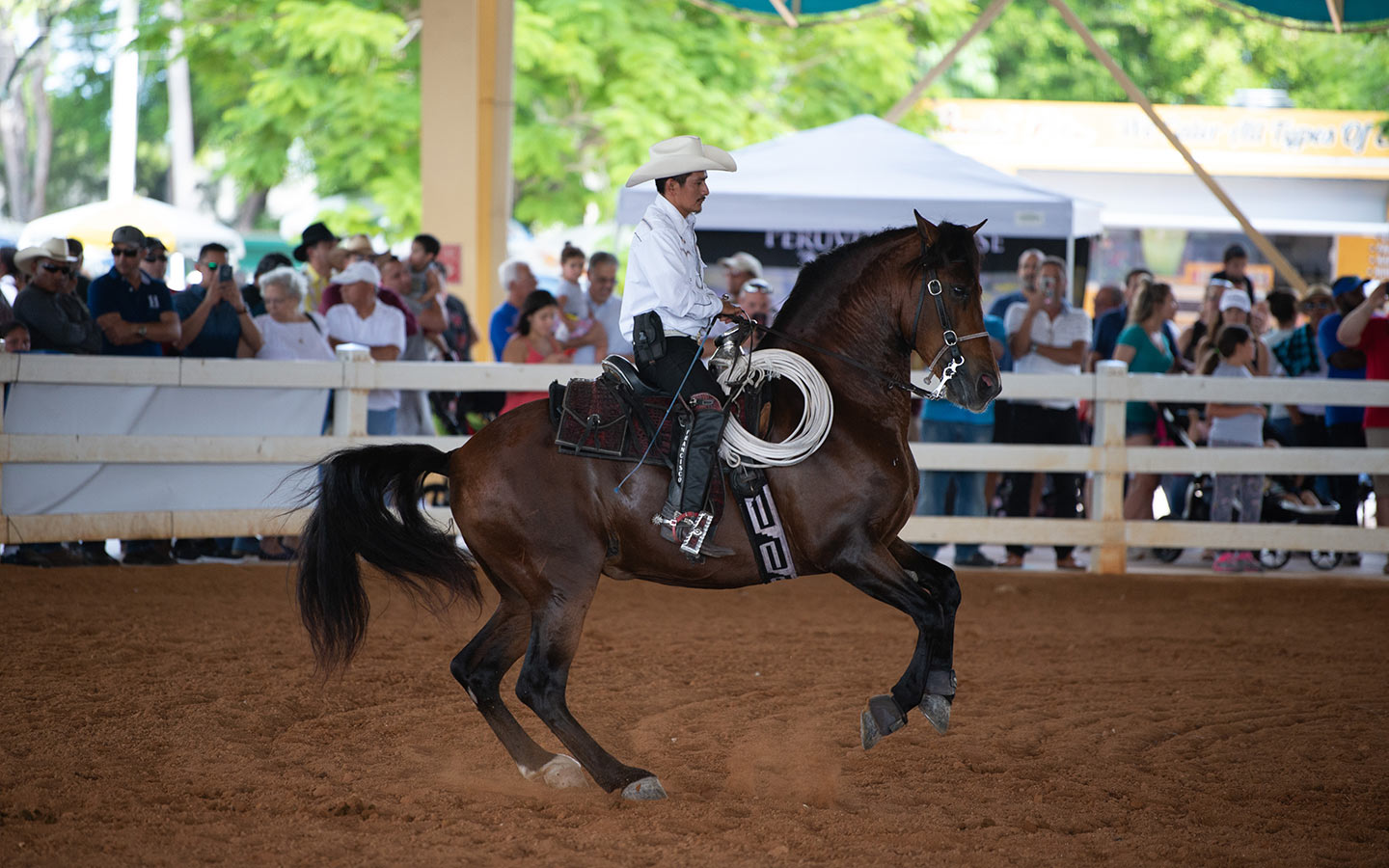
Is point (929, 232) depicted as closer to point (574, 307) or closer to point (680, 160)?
point (680, 160)

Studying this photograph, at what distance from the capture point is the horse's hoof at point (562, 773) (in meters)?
5.07

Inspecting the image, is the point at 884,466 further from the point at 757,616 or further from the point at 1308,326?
the point at 1308,326

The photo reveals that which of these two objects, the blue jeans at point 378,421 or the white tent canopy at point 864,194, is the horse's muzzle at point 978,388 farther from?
the white tent canopy at point 864,194

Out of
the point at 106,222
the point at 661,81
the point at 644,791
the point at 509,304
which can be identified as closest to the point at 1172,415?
the point at 509,304

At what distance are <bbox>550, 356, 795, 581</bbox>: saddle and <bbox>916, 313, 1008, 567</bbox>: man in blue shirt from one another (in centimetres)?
561

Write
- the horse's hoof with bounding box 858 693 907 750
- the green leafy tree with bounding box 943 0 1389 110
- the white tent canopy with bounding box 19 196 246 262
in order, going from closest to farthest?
1. the horse's hoof with bounding box 858 693 907 750
2. the white tent canopy with bounding box 19 196 246 262
3. the green leafy tree with bounding box 943 0 1389 110

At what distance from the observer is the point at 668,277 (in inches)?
201

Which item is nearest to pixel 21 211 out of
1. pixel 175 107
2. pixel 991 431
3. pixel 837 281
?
pixel 175 107

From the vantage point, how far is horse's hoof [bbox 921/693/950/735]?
512cm

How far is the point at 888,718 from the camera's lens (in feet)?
16.6

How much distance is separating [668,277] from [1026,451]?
573 cm

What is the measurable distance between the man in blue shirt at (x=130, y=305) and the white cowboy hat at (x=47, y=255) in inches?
11.9

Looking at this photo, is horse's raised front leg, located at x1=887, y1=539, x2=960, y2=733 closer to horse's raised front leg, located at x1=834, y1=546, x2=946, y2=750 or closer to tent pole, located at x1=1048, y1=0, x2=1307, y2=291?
horse's raised front leg, located at x1=834, y1=546, x2=946, y2=750

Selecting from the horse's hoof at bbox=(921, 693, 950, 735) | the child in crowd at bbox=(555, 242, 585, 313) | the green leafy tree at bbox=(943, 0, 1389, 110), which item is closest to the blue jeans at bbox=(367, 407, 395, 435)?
the child in crowd at bbox=(555, 242, 585, 313)
